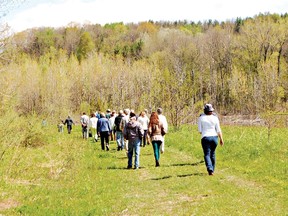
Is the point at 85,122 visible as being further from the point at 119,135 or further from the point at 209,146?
the point at 209,146

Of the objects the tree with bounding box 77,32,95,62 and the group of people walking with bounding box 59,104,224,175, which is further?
the tree with bounding box 77,32,95,62

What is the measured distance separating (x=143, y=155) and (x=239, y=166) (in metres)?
5.80

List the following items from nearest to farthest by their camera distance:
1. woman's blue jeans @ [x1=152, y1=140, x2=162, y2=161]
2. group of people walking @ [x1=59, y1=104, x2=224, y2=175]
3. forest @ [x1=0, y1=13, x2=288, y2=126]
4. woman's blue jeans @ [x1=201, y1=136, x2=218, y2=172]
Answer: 1. woman's blue jeans @ [x1=201, y1=136, x2=218, y2=172]
2. group of people walking @ [x1=59, y1=104, x2=224, y2=175]
3. woman's blue jeans @ [x1=152, y1=140, x2=162, y2=161]
4. forest @ [x1=0, y1=13, x2=288, y2=126]

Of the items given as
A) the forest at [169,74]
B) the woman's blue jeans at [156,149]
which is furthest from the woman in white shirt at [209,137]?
the forest at [169,74]

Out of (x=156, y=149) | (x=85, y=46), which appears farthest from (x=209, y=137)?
(x=85, y=46)

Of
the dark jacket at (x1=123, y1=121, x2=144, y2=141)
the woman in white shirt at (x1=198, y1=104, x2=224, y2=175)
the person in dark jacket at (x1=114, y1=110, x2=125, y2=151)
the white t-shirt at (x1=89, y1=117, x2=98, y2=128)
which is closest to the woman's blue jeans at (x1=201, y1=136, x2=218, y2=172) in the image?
the woman in white shirt at (x1=198, y1=104, x2=224, y2=175)

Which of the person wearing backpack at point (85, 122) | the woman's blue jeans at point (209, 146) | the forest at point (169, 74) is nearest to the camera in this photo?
the woman's blue jeans at point (209, 146)

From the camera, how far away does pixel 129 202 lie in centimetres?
1020

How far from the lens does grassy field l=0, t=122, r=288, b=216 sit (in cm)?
947

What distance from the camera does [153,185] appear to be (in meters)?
12.1

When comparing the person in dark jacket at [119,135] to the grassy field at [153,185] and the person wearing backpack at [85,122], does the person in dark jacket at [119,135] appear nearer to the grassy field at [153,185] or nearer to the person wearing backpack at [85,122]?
the grassy field at [153,185]

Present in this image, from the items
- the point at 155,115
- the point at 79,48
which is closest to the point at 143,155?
the point at 155,115

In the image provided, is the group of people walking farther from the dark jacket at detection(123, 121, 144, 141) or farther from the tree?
the tree

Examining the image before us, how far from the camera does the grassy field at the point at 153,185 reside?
9469mm
